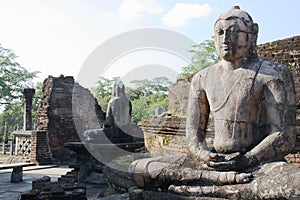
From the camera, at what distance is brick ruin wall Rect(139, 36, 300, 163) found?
6.08m

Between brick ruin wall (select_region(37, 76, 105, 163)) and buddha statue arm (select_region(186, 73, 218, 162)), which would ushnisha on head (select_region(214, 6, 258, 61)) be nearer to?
buddha statue arm (select_region(186, 73, 218, 162))

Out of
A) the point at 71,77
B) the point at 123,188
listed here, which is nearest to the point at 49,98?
the point at 71,77

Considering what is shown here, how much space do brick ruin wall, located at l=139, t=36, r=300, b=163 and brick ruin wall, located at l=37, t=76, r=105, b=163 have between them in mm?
5402

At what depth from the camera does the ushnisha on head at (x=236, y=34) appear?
9.95 ft

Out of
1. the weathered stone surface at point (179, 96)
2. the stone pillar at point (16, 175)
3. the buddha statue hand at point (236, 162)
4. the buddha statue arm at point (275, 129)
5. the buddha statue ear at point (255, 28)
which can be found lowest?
the stone pillar at point (16, 175)

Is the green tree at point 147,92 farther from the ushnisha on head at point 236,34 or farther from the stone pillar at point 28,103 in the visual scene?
the ushnisha on head at point 236,34

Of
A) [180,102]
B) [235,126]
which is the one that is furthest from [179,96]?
[235,126]

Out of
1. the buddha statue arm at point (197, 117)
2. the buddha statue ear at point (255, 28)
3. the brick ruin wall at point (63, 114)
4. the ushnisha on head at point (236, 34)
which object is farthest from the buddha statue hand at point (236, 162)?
the brick ruin wall at point (63, 114)

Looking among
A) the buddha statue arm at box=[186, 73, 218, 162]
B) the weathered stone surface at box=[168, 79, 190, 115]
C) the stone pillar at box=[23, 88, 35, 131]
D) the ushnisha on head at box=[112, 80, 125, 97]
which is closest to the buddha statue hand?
the buddha statue arm at box=[186, 73, 218, 162]

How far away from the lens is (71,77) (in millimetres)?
13102

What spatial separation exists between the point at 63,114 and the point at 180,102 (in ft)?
19.3

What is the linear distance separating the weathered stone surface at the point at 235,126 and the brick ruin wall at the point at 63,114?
9.66 metres

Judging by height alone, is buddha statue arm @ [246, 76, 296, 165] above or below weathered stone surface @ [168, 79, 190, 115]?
below

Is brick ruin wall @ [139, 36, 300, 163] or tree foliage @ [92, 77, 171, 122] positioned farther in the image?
tree foliage @ [92, 77, 171, 122]
